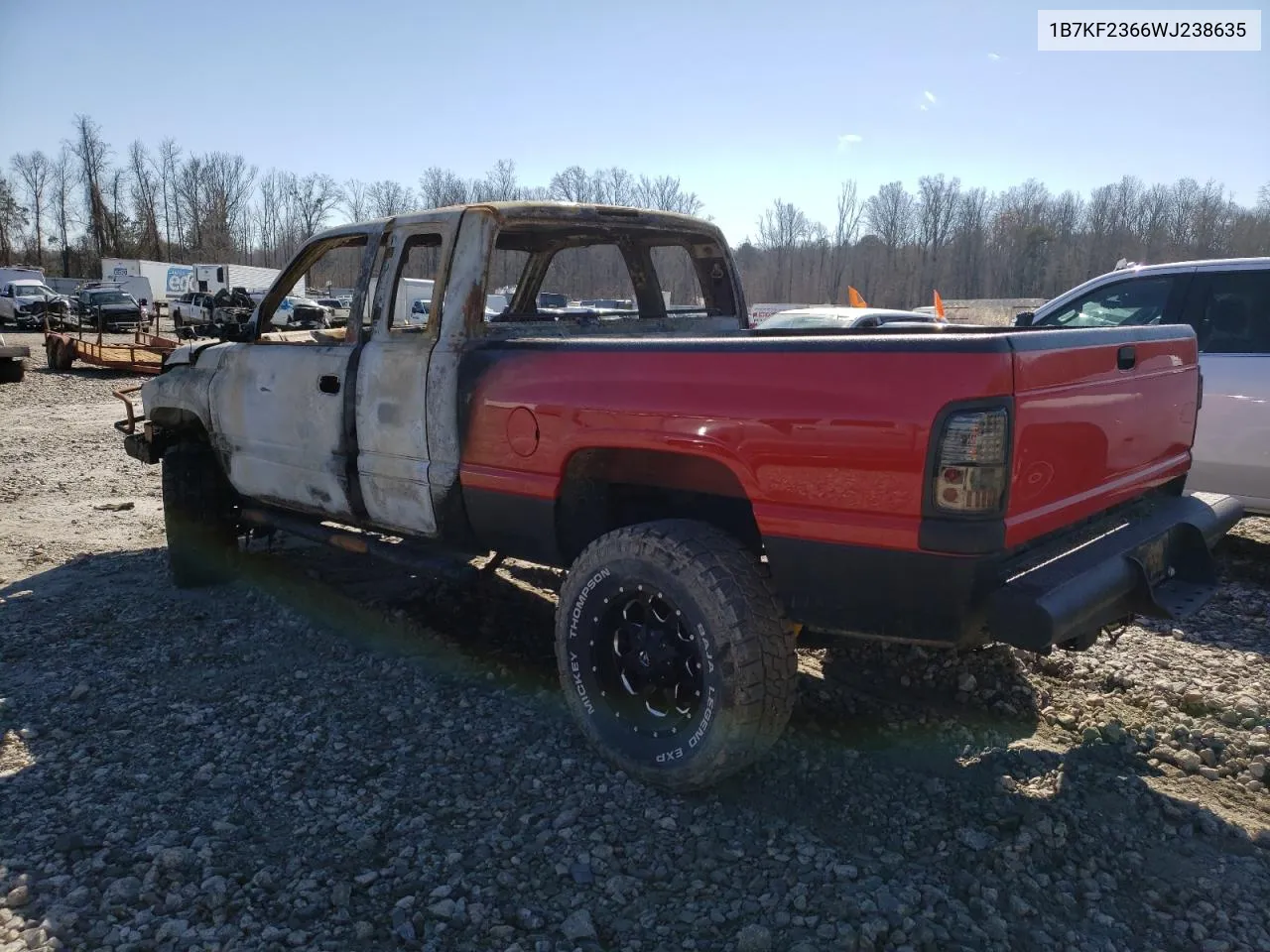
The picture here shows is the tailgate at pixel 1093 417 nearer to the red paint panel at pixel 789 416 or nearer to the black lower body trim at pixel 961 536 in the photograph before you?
the black lower body trim at pixel 961 536

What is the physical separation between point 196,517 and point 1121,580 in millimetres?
4786

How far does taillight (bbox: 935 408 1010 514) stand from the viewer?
241 centimetres

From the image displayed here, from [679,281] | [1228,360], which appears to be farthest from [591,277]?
[1228,360]

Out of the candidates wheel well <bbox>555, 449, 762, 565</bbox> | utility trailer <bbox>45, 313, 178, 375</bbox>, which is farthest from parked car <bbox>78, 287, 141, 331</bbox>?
wheel well <bbox>555, 449, 762, 565</bbox>

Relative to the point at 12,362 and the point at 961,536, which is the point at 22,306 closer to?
the point at 12,362

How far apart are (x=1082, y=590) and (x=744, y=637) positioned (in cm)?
99

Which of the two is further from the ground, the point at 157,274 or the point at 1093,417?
the point at 157,274

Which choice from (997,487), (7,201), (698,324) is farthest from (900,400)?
(7,201)

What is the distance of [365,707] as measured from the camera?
3.76 meters

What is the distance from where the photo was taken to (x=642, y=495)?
3596mm

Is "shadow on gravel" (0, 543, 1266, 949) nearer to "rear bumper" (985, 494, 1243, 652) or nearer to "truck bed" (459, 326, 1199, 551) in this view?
"rear bumper" (985, 494, 1243, 652)

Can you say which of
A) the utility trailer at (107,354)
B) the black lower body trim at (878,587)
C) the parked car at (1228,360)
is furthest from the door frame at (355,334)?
the utility trailer at (107,354)

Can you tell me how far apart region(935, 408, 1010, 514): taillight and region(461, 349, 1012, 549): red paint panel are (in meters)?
0.05

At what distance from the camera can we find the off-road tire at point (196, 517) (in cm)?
524
